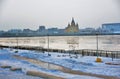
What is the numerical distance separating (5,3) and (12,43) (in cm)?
72

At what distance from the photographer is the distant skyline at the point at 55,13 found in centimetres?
349

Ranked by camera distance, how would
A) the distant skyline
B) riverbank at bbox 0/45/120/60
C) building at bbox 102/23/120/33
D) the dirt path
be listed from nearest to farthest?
the dirt path → building at bbox 102/23/120/33 → the distant skyline → riverbank at bbox 0/45/120/60

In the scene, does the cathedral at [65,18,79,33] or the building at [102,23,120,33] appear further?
the cathedral at [65,18,79,33]

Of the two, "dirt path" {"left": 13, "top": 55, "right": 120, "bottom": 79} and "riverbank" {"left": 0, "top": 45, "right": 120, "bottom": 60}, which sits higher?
"riverbank" {"left": 0, "top": 45, "right": 120, "bottom": 60}

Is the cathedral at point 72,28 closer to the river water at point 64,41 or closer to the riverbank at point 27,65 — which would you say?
the river water at point 64,41

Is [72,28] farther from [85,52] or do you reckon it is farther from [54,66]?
[54,66]

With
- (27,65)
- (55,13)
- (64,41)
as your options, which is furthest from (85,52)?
(27,65)

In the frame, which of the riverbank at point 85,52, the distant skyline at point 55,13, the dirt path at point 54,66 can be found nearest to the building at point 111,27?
the distant skyline at point 55,13

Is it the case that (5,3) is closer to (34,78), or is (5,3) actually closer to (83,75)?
(34,78)

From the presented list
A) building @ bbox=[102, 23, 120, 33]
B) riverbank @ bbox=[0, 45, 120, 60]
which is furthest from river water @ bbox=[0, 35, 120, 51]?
building @ bbox=[102, 23, 120, 33]

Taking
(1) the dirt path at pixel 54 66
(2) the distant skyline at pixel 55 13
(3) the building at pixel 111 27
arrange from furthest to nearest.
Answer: (2) the distant skyline at pixel 55 13 < (3) the building at pixel 111 27 < (1) the dirt path at pixel 54 66

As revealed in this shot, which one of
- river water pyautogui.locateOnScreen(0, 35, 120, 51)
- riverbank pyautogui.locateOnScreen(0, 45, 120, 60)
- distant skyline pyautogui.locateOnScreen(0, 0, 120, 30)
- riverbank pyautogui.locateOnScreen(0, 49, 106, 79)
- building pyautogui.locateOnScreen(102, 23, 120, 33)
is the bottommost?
riverbank pyautogui.locateOnScreen(0, 49, 106, 79)

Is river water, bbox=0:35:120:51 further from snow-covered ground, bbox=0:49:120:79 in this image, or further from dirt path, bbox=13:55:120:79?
dirt path, bbox=13:55:120:79

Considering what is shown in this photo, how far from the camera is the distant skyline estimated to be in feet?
11.5
